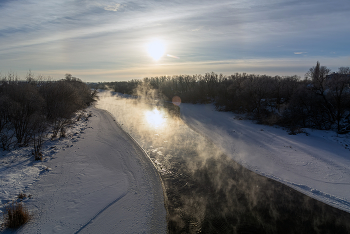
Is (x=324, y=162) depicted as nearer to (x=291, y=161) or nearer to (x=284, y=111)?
(x=291, y=161)

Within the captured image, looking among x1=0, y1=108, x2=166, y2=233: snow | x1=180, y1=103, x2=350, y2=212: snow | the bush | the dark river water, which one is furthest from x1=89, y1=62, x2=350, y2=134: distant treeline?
the bush

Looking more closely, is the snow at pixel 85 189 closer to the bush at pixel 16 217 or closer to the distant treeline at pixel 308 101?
the bush at pixel 16 217

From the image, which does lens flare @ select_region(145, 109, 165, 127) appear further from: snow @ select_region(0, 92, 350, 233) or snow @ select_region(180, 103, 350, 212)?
snow @ select_region(0, 92, 350, 233)

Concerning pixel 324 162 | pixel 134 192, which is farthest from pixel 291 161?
pixel 134 192

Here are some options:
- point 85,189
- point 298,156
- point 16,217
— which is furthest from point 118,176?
Result: point 298,156

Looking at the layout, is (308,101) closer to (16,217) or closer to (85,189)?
(85,189)
